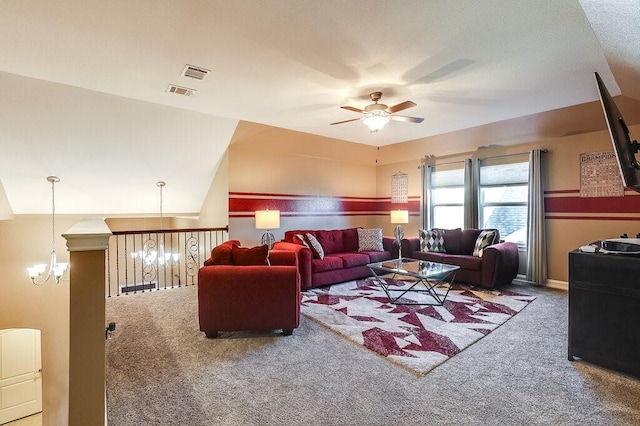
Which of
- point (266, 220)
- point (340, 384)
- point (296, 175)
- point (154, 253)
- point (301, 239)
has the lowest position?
point (340, 384)

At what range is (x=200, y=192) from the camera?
245 inches

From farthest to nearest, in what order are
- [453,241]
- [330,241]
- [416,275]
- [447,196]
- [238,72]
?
[447,196], [330,241], [453,241], [416,275], [238,72]

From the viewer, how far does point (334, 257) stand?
5.11 meters

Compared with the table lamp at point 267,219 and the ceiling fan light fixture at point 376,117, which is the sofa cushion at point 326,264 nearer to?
the table lamp at point 267,219

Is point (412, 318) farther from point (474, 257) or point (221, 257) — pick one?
point (221, 257)

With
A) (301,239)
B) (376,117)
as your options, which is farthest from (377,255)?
(376,117)

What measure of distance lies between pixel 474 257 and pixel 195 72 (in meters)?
4.69

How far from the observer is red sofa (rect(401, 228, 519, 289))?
457 cm

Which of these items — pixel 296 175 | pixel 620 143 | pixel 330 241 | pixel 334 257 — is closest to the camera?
pixel 620 143

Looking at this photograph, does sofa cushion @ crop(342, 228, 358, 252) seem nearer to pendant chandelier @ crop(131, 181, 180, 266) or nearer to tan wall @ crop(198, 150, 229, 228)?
tan wall @ crop(198, 150, 229, 228)

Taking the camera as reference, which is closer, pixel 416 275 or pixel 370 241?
pixel 416 275

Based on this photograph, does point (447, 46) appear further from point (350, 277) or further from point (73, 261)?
point (350, 277)

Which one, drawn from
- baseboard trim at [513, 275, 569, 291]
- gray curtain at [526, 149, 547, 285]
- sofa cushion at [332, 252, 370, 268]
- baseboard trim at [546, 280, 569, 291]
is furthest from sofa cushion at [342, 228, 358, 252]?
baseboard trim at [546, 280, 569, 291]

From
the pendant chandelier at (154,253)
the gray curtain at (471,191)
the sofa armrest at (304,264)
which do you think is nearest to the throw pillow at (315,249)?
the sofa armrest at (304,264)
